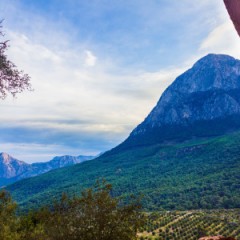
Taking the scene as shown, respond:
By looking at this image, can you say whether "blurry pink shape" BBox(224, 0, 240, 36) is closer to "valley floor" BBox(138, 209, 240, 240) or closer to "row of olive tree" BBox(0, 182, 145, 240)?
"row of olive tree" BBox(0, 182, 145, 240)

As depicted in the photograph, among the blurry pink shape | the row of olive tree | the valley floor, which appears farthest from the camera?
the valley floor

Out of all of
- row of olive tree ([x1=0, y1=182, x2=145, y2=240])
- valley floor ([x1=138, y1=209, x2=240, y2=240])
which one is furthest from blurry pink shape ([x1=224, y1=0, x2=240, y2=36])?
valley floor ([x1=138, y1=209, x2=240, y2=240])

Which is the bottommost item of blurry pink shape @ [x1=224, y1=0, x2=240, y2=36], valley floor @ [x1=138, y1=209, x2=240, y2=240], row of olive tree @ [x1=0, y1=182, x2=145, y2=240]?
valley floor @ [x1=138, y1=209, x2=240, y2=240]

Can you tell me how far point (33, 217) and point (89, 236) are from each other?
21315 mm

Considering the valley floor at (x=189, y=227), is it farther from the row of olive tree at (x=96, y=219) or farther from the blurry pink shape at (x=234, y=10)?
the blurry pink shape at (x=234, y=10)

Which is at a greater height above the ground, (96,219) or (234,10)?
(234,10)

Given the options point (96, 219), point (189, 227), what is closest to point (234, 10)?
point (96, 219)

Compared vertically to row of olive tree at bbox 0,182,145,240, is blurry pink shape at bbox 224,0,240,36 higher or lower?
higher

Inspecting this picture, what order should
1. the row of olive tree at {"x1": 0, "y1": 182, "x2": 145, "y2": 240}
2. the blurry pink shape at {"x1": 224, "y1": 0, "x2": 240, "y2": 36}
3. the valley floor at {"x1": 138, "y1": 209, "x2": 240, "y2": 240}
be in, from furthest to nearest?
the valley floor at {"x1": 138, "y1": 209, "x2": 240, "y2": 240}
the row of olive tree at {"x1": 0, "y1": 182, "x2": 145, "y2": 240}
the blurry pink shape at {"x1": 224, "y1": 0, "x2": 240, "y2": 36}

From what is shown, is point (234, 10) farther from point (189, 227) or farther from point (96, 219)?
point (189, 227)

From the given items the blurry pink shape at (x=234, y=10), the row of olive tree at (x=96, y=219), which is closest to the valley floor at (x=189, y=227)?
the row of olive tree at (x=96, y=219)

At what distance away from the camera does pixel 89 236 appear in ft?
63.3

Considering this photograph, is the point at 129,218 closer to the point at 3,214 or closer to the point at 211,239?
the point at 211,239

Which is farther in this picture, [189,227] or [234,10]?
[189,227]
